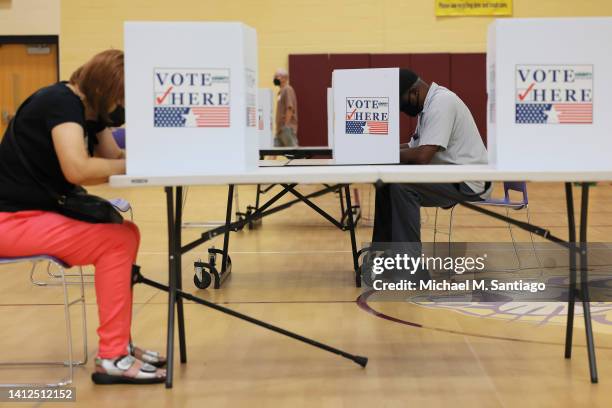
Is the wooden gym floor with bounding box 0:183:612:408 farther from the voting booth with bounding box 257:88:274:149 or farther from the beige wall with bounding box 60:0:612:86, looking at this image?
the beige wall with bounding box 60:0:612:86

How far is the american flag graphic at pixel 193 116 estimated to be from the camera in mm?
2254

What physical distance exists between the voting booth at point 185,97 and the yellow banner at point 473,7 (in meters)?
8.33

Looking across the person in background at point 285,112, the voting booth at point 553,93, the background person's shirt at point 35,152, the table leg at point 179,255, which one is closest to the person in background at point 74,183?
the background person's shirt at point 35,152

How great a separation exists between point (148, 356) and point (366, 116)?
1.65m

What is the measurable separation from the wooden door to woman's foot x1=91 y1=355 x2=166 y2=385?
8.83 metres

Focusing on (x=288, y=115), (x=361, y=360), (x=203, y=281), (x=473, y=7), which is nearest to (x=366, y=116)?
(x=203, y=281)

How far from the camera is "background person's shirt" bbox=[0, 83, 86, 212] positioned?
88.0 inches

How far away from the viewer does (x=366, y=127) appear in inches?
145

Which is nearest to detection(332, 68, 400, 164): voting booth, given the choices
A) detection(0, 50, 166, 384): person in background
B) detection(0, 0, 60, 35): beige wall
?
detection(0, 50, 166, 384): person in background

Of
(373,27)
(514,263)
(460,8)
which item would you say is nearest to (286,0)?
(373,27)

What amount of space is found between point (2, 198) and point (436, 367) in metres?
1.40

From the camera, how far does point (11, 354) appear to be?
268 centimetres

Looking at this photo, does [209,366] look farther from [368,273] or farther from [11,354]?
[368,273]

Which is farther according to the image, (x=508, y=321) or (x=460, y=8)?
(x=460, y=8)
